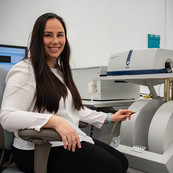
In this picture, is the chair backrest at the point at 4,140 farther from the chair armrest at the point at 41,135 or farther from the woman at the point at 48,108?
the chair armrest at the point at 41,135

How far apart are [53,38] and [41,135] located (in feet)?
1.50

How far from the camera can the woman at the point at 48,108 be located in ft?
2.53

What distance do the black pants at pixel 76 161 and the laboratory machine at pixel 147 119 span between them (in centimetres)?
32

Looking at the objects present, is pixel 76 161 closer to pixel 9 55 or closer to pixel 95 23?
pixel 9 55

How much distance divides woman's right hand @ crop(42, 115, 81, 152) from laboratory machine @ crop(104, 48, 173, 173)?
519 millimetres

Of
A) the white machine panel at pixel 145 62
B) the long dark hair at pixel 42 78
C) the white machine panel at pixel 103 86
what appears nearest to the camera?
the long dark hair at pixel 42 78

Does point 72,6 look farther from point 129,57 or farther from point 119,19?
point 129,57

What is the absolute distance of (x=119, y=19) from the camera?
106 inches

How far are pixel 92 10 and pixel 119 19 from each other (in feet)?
1.42

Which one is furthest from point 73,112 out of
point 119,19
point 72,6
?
point 119,19

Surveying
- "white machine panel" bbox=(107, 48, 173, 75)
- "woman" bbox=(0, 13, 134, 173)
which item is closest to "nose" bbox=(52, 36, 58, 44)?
"woman" bbox=(0, 13, 134, 173)

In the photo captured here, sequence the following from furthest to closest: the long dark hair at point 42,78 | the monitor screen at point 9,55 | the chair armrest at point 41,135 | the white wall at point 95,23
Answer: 1. the white wall at point 95,23
2. the monitor screen at point 9,55
3. the long dark hair at point 42,78
4. the chair armrest at point 41,135

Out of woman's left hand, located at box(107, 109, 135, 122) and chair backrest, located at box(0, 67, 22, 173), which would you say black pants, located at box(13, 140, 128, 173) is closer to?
chair backrest, located at box(0, 67, 22, 173)

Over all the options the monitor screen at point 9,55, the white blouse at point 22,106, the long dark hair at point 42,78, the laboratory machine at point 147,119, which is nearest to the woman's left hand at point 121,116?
the laboratory machine at point 147,119
